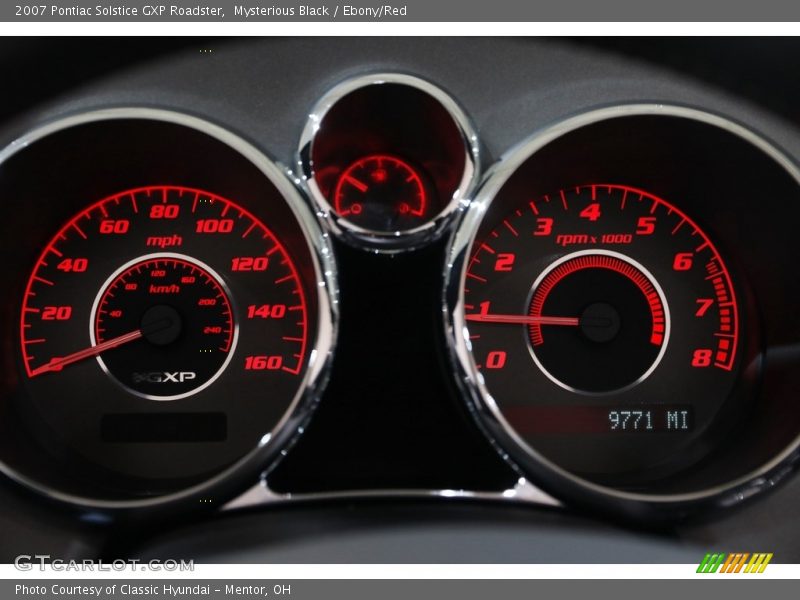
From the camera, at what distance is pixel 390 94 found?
1996mm

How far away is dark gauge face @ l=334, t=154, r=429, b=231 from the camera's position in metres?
2.04

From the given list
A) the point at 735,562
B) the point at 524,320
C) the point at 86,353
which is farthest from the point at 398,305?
the point at 735,562

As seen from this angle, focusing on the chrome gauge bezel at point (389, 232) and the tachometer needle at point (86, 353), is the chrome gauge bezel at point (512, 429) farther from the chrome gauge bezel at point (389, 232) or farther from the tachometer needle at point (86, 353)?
the tachometer needle at point (86, 353)

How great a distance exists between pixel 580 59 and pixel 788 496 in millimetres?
1047

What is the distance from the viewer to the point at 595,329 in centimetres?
211

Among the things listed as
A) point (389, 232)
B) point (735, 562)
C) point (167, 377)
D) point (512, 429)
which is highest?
point (389, 232)

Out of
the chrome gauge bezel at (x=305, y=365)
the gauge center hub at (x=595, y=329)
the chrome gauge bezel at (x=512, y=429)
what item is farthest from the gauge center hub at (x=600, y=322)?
the chrome gauge bezel at (x=305, y=365)

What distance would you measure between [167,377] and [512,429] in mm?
801

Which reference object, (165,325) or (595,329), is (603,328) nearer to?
(595,329)

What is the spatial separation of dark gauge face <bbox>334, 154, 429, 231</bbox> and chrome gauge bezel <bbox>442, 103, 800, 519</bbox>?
5.4 inches

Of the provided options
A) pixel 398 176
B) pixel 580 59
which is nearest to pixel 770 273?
pixel 580 59

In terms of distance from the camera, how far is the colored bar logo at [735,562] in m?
1.81

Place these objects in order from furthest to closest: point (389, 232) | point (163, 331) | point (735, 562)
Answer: point (163, 331) → point (389, 232) → point (735, 562)

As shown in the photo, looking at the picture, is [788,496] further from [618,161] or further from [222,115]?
[222,115]
